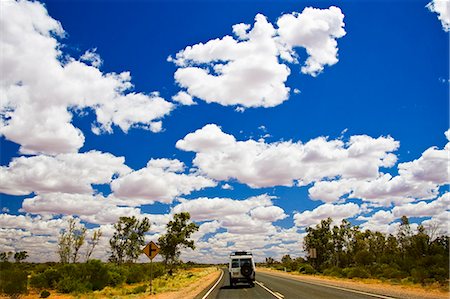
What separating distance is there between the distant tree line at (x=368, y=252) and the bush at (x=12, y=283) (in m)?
32.2

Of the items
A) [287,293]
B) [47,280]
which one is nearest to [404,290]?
[287,293]

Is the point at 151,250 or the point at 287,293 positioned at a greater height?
the point at 151,250

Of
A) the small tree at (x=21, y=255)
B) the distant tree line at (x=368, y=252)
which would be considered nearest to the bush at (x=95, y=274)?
the distant tree line at (x=368, y=252)

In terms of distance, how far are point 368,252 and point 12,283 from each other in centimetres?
5366

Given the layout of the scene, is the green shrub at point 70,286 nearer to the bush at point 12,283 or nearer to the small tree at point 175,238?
the bush at point 12,283

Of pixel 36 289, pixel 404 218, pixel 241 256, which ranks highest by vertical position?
pixel 404 218

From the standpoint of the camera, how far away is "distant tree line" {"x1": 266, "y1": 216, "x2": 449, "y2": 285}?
→ 41.8 m

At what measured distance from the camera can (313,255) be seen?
5653 centimetres

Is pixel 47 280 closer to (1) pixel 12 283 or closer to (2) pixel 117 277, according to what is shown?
(1) pixel 12 283

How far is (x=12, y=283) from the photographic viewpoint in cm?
2359

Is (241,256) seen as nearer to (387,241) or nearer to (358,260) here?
(358,260)

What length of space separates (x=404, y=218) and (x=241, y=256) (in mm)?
54728

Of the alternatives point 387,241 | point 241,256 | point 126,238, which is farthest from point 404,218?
point 241,256

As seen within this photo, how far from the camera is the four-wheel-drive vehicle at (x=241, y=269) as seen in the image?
28.8 metres
